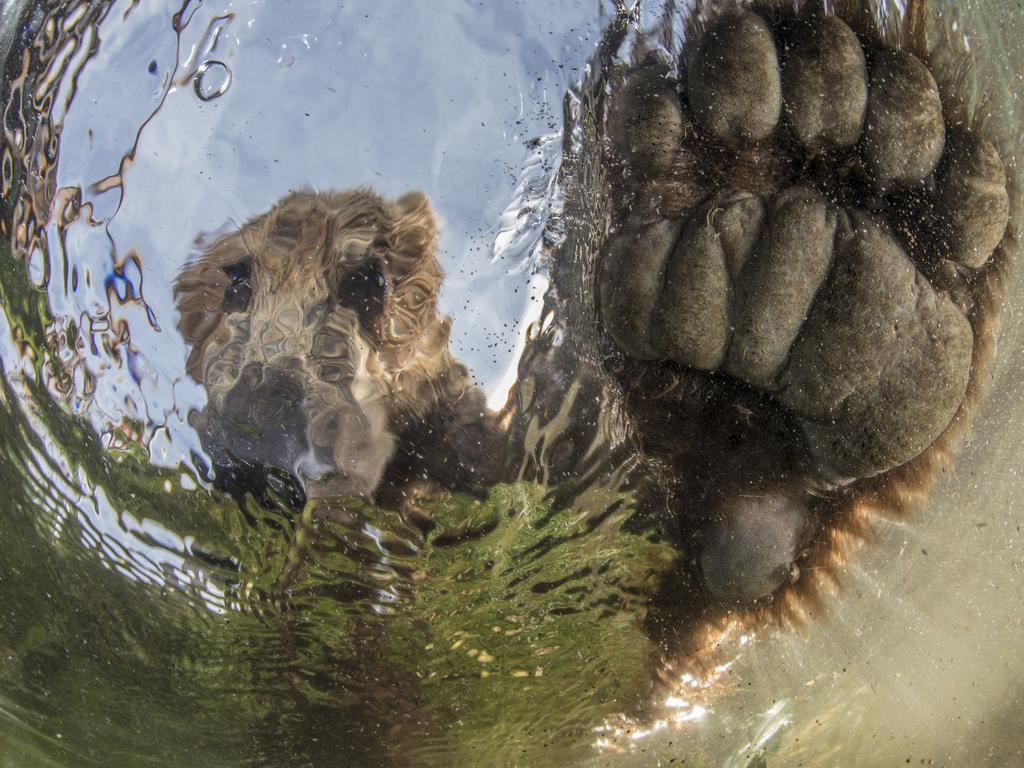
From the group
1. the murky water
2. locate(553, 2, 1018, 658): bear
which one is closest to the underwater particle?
the murky water

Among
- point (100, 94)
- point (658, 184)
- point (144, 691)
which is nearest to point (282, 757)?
point (144, 691)

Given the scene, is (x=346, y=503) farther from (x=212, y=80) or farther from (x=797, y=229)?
(x=797, y=229)

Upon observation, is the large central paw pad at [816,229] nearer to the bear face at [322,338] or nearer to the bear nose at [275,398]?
the bear face at [322,338]

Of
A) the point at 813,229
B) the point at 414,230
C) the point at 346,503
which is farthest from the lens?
the point at 346,503

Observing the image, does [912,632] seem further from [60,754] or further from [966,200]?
[60,754]

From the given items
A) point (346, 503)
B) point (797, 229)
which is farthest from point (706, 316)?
point (346, 503)

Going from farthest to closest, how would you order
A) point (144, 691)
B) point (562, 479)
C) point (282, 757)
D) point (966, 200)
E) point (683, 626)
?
point (282, 757) → point (144, 691) → point (683, 626) → point (562, 479) → point (966, 200)

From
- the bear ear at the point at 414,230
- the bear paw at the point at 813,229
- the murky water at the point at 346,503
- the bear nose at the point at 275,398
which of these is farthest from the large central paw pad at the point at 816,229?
the bear nose at the point at 275,398

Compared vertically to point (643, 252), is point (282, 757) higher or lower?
lower
